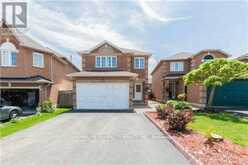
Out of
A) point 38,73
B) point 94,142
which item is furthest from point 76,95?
point 94,142

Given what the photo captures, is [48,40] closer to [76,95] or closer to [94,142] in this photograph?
[76,95]

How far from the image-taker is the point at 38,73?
20.1 metres

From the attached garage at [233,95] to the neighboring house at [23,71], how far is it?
1773 centimetres

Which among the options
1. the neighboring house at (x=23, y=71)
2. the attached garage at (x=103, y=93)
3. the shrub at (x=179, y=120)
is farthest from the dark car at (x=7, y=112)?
the shrub at (x=179, y=120)

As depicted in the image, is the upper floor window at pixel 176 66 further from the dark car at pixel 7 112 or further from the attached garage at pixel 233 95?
the dark car at pixel 7 112

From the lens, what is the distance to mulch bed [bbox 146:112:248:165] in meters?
5.73

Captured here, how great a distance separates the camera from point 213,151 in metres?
6.48

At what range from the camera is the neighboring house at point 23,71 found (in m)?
18.3

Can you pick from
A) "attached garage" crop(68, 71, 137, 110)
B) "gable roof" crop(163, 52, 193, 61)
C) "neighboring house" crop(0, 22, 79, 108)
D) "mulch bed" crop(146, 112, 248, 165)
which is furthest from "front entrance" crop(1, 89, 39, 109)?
"gable roof" crop(163, 52, 193, 61)

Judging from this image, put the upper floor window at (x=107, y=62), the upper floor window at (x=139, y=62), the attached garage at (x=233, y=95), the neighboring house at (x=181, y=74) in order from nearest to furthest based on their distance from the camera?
1. the attached garage at (x=233, y=95)
2. the neighboring house at (x=181, y=74)
3. the upper floor window at (x=107, y=62)
4. the upper floor window at (x=139, y=62)

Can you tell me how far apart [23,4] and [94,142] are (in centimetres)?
1103

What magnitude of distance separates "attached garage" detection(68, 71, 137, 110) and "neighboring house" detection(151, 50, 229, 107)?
806 cm

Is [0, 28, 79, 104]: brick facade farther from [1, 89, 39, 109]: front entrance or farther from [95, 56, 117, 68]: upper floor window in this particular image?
[95, 56, 117, 68]: upper floor window

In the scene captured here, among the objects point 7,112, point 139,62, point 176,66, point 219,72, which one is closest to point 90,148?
point 7,112
